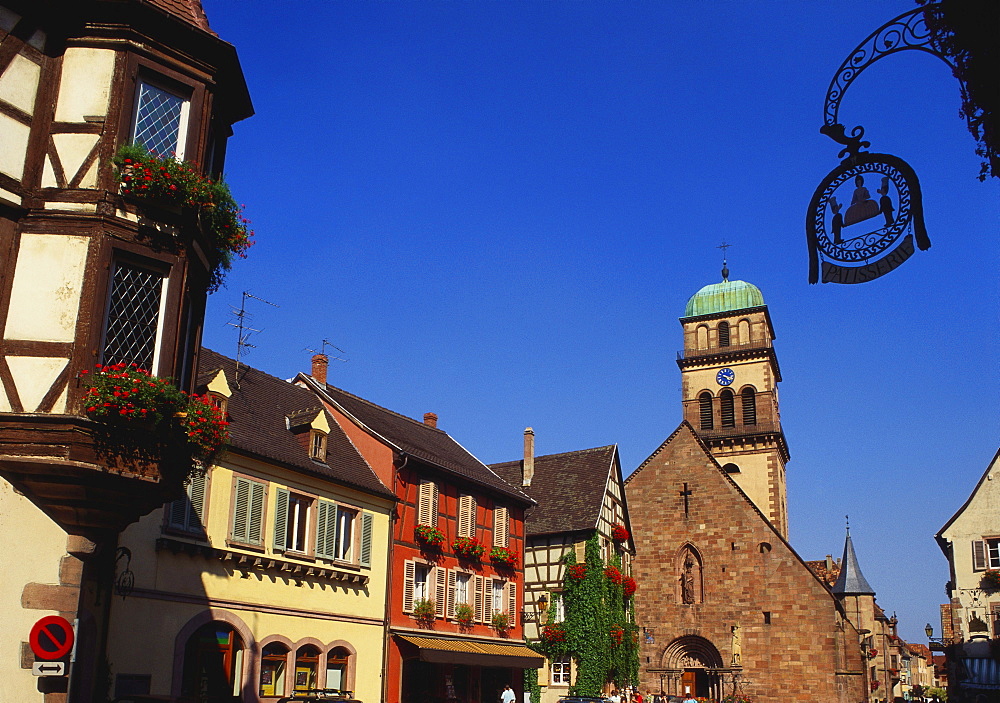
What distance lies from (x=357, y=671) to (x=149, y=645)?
7504mm

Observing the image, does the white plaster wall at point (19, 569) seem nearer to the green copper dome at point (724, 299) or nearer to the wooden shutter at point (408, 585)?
the wooden shutter at point (408, 585)

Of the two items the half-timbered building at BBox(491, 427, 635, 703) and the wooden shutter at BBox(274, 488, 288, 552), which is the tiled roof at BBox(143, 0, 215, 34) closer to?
the wooden shutter at BBox(274, 488, 288, 552)

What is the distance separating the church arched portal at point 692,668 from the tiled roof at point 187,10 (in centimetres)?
3810

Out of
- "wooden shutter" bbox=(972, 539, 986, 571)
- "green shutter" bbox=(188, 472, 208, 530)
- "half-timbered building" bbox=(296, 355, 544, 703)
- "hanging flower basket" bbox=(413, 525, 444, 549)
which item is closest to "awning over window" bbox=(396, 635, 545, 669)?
"half-timbered building" bbox=(296, 355, 544, 703)

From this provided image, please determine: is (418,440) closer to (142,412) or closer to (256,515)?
(256,515)

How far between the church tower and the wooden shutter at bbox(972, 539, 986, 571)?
1728 cm

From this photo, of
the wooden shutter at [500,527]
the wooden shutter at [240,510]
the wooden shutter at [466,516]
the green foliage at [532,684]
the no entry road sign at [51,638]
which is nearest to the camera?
the no entry road sign at [51,638]

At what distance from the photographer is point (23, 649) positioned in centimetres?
1158

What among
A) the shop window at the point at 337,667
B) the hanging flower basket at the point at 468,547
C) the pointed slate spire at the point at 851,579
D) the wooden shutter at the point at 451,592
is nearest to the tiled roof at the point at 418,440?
the hanging flower basket at the point at 468,547

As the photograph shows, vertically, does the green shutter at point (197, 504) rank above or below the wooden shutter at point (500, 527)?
below

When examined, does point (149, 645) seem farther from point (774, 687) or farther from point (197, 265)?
point (774, 687)

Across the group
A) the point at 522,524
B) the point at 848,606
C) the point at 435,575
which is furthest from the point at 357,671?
the point at 848,606

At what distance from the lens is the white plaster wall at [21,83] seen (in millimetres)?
12469

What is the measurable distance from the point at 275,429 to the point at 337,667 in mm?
6491
